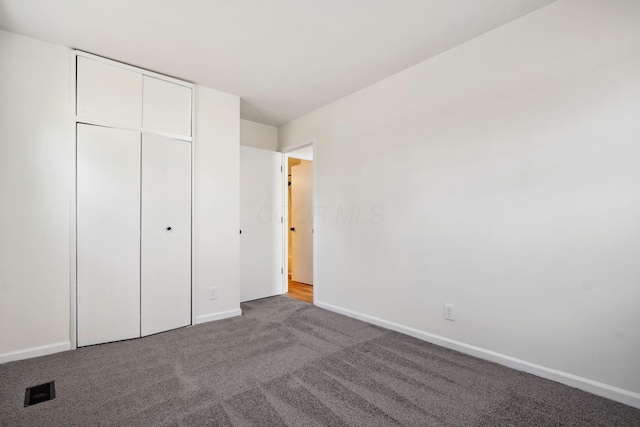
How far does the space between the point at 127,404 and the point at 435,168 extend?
9.25 feet

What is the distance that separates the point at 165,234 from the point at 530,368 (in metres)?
3.29

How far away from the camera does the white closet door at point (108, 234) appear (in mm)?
2467

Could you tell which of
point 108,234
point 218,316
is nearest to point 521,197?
point 218,316

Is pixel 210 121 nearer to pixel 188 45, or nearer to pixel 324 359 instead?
pixel 188 45

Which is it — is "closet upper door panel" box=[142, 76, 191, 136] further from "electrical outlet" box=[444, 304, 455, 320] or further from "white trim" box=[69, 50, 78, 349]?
"electrical outlet" box=[444, 304, 455, 320]

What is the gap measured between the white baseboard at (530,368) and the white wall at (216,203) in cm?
179

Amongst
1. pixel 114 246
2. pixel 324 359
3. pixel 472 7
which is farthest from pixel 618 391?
pixel 114 246

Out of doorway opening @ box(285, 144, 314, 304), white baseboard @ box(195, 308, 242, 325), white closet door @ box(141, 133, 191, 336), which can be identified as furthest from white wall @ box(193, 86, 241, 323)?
doorway opening @ box(285, 144, 314, 304)

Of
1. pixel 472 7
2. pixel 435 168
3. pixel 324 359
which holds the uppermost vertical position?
pixel 472 7

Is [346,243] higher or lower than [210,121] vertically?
lower

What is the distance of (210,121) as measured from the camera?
3.20 m

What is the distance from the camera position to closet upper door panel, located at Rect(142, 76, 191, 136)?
2.77 metres

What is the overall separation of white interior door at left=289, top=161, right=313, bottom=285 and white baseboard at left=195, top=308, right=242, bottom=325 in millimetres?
1796

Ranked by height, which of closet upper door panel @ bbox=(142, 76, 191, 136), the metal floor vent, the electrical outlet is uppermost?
closet upper door panel @ bbox=(142, 76, 191, 136)
